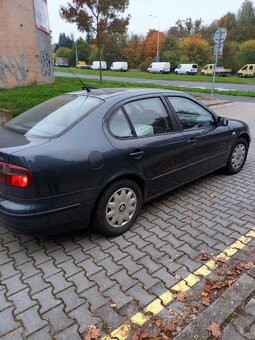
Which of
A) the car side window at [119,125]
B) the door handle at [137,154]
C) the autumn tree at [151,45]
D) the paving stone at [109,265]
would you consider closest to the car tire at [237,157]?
the door handle at [137,154]

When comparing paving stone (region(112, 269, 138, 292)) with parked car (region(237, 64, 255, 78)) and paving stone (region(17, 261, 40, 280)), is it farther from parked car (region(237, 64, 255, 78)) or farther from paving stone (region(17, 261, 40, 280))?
parked car (region(237, 64, 255, 78))

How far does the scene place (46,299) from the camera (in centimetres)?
245

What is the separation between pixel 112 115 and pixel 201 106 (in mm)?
1819

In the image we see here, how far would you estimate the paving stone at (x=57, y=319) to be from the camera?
85.7 inches

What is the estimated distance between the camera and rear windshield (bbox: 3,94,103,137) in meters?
3.02

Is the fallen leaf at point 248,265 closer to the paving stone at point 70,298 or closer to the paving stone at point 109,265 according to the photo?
the paving stone at point 109,265

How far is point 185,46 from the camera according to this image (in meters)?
53.1

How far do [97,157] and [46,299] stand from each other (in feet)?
4.37

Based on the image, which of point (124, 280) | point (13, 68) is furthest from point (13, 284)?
point (13, 68)

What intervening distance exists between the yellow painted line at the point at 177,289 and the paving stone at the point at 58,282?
65 centimetres

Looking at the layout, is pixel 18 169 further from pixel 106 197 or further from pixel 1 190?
pixel 106 197

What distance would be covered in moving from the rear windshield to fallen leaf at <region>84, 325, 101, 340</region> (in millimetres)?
1713

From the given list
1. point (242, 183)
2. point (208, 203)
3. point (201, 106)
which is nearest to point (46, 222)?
point (208, 203)

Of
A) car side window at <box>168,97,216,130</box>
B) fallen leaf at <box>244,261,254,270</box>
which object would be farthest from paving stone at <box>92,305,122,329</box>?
car side window at <box>168,97,216,130</box>
